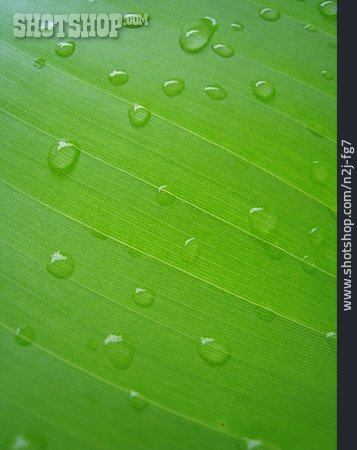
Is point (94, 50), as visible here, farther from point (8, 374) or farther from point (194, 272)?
point (8, 374)

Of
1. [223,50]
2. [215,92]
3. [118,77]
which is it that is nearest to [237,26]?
[223,50]

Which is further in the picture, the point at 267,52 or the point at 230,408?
the point at 267,52

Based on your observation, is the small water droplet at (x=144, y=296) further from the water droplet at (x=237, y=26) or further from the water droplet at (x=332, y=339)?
the water droplet at (x=237, y=26)

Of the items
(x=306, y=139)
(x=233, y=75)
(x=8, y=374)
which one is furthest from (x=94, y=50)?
(x=8, y=374)

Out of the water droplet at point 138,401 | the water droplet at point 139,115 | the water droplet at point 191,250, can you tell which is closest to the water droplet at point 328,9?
the water droplet at point 139,115

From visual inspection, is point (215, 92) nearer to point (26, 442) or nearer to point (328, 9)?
point (328, 9)
